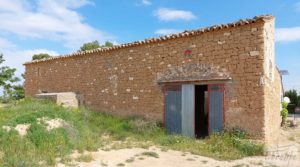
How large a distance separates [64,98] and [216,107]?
7316 millimetres

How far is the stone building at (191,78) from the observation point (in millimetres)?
9273

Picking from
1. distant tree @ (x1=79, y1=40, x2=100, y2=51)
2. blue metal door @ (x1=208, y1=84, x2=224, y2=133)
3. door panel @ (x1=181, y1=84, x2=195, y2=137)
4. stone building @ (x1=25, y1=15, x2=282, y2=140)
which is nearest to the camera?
stone building @ (x1=25, y1=15, x2=282, y2=140)

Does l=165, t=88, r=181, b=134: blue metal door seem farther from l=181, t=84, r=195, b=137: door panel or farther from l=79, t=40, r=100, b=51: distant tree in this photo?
l=79, t=40, r=100, b=51: distant tree

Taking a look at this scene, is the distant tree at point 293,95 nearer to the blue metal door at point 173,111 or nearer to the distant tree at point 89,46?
the distant tree at point 89,46

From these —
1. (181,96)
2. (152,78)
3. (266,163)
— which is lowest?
(266,163)

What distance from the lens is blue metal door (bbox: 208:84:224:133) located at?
32.4 feet

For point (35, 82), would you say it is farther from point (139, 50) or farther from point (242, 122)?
point (242, 122)

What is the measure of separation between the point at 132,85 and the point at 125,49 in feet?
5.58

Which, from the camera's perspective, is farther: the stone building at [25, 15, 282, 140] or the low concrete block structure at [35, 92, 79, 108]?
the low concrete block structure at [35, 92, 79, 108]

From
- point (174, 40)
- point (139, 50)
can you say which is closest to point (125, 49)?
point (139, 50)

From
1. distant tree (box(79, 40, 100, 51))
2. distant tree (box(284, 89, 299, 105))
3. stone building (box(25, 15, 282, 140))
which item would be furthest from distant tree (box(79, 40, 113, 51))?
distant tree (box(284, 89, 299, 105))

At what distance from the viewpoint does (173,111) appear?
36.4 feet

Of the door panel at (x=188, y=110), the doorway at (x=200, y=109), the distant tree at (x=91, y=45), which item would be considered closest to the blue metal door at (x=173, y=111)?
the door panel at (x=188, y=110)

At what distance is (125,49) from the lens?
1302 cm
